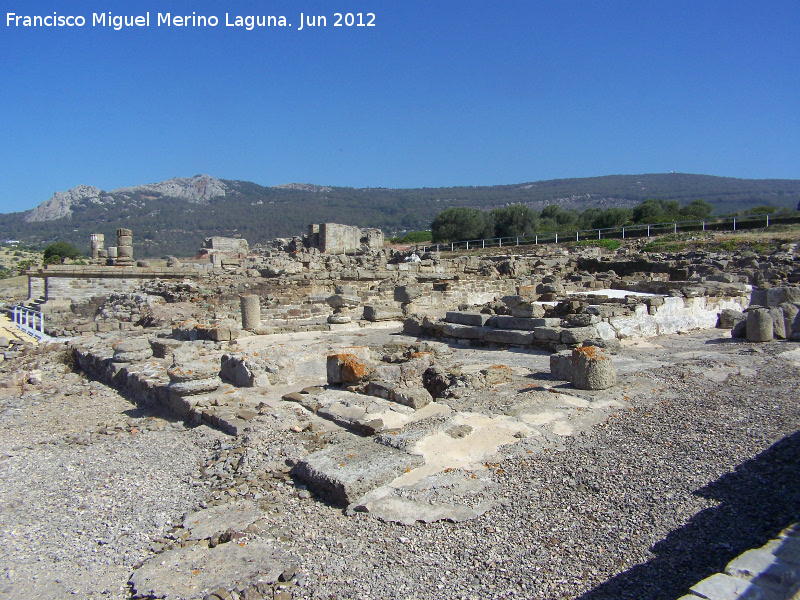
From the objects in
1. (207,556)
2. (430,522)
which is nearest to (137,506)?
(207,556)

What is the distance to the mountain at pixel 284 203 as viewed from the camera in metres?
111

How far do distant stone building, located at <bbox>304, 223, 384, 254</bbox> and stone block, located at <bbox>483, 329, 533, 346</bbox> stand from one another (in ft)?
80.5

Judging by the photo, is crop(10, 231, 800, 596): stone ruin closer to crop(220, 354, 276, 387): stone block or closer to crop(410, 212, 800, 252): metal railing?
crop(220, 354, 276, 387): stone block

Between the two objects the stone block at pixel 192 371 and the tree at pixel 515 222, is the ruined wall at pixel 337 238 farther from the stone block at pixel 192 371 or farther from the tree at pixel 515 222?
the stone block at pixel 192 371

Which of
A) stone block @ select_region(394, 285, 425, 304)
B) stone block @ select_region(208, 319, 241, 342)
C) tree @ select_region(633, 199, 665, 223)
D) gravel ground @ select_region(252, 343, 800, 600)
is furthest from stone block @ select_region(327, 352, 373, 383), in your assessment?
tree @ select_region(633, 199, 665, 223)

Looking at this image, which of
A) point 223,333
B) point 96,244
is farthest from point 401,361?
point 96,244

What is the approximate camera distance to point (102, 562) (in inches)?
143

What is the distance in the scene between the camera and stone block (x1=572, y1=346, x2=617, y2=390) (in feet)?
21.4

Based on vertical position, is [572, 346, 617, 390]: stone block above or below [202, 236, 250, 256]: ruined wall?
below

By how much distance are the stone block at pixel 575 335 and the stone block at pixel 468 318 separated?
1.80 metres

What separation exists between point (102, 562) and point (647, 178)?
19175cm

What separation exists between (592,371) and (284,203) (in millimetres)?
139656

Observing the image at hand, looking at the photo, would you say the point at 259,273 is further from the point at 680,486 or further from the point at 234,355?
the point at 680,486

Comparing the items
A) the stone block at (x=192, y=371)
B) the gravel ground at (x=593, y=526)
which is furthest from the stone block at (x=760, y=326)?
the stone block at (x=192, y=371)
